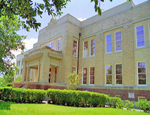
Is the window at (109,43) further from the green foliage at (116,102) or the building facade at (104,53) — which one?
the green foliage at (116,102)

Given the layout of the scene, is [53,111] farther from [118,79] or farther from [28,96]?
[118,79]

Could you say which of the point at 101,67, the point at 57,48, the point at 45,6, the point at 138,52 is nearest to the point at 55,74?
the point at 57,48

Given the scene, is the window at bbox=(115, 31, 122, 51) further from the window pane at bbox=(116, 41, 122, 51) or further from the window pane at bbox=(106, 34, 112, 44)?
the window pane at bbox=(106, 34, 112, 44)

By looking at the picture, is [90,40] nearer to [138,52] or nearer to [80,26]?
[80,26]

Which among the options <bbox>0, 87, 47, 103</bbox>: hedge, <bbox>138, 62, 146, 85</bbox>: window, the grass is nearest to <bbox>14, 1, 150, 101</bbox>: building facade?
<bbox>138, 62, 146, 85</bbox>: window

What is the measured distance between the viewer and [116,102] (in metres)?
10.4

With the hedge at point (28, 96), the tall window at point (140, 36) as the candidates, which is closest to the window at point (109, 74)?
the tall window at point (140, 36)

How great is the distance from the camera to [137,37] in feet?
50.7

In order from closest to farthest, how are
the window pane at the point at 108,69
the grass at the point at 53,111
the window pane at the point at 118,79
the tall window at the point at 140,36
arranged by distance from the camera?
the grass at the point at 53,111 → the tall window at the point at 140,36 → the window pane at the point at 118,79 → the window pane at the point at 108,69

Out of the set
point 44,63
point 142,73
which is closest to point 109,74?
point 142,73

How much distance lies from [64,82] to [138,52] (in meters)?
9.74

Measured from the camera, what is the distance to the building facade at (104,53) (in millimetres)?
14594

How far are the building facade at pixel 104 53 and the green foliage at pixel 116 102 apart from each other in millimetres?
3598

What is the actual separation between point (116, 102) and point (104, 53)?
28.6 ft
